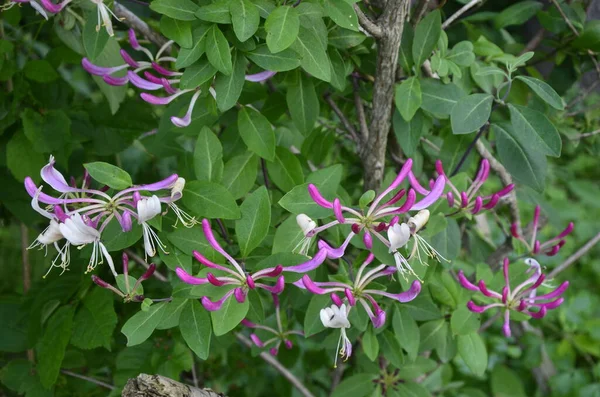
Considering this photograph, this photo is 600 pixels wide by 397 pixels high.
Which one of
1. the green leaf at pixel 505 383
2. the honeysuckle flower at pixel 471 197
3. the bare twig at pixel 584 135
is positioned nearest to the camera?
the honeysuckle flower at pixel 471 197

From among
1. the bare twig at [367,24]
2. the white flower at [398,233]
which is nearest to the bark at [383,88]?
the bare twig at [367,24]

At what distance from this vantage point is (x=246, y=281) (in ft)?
2.76

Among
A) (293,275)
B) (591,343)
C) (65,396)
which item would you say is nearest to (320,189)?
(293,275)

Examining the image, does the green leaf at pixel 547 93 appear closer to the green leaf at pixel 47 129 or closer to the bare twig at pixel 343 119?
the bare twig at pixel 343 119

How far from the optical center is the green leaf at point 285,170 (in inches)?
41.3

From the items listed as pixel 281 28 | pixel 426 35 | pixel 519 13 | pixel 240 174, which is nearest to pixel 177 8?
pixel 281 28

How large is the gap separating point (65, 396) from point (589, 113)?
111cm

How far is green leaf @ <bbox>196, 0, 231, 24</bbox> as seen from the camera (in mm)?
856

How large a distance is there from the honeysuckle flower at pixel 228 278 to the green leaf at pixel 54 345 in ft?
1.26

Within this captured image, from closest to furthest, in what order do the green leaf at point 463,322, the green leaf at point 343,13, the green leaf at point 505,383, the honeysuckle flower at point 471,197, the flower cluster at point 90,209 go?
the flower cluster at point 90,209 < the green leaf at point 343,13 < the honeysuckle flower at point 471,197 < the green leaf at point 463,322 < the green leaf at point 505,383

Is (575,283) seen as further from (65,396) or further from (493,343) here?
(65,396)

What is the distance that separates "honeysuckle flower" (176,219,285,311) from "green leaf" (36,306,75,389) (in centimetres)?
38

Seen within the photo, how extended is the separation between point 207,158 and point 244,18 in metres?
0.19

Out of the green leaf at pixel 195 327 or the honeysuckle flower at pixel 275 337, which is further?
the honeysuckle flower at pixel 275 337
